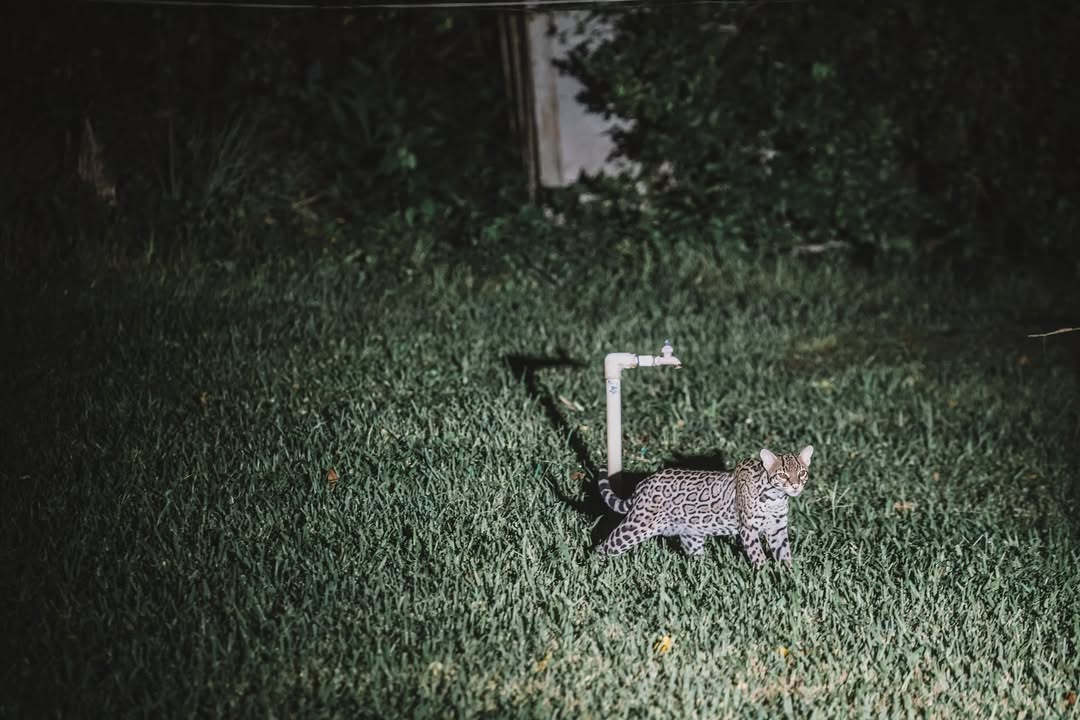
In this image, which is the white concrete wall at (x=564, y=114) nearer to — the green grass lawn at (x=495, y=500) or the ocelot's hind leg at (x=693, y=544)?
the green grass lawn at (x=495, y=500)

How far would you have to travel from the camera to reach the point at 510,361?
6.80m

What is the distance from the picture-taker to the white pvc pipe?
458 cm

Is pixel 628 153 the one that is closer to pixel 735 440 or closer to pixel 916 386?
pixel 916 386

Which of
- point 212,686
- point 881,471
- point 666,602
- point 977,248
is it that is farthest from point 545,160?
point 212,686

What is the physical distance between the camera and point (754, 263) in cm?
900

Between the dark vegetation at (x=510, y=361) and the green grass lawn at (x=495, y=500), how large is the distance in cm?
2

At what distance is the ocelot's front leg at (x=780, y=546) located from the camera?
179 inches

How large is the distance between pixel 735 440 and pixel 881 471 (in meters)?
0.67

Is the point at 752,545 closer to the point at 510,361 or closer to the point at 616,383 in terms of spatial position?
the point at 616,383

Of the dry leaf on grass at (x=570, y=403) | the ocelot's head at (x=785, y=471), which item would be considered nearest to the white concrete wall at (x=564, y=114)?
the dry leaf on grass at (x=570, y=403)

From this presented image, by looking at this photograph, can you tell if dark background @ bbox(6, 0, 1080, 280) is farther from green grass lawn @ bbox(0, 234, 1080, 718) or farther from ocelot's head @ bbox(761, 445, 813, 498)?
ocelot's head @ bbox(761, 445, 813, 498)

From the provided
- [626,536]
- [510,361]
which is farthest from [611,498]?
[510,361]

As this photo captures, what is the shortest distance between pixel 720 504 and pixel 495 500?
100 centimetres

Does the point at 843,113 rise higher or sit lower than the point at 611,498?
higher
